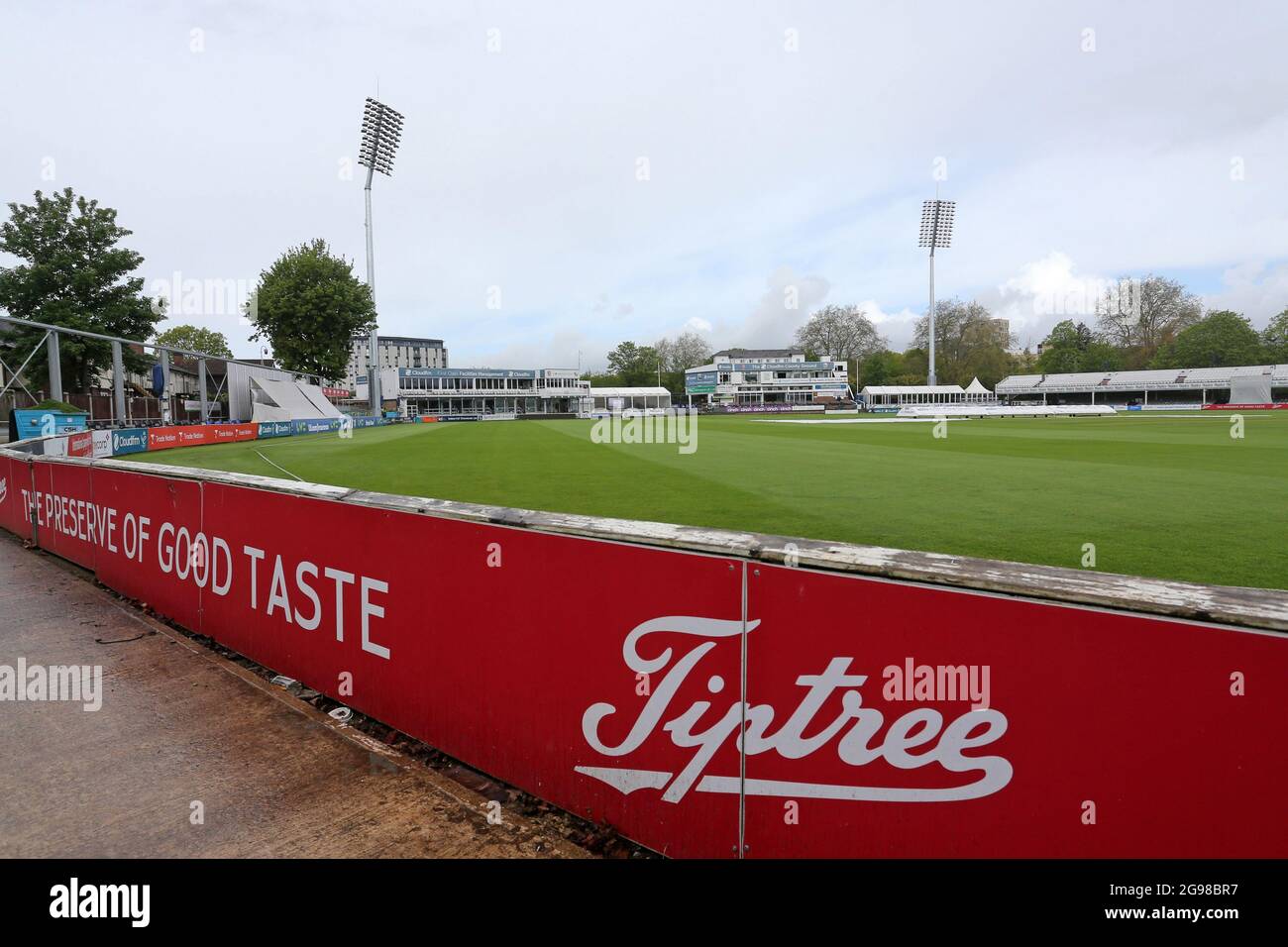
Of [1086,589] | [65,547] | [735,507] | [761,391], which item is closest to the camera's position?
[1086,589]

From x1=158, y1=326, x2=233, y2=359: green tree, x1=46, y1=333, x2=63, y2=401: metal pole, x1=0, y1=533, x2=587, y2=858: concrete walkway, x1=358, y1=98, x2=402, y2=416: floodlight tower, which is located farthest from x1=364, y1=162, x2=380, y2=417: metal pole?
x1=0, y1=533, x2=587, y2=858: concrete walkway

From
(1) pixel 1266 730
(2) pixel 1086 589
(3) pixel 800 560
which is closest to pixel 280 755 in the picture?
(3) pixel 800 560

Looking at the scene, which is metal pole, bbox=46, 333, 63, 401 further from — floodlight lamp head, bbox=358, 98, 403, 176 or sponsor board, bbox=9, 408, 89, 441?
floodlight lamp head, bbox=358, 98, 403, 176

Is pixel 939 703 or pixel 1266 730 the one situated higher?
pixel 1266 730

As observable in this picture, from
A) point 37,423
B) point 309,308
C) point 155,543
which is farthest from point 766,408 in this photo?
point 155,543

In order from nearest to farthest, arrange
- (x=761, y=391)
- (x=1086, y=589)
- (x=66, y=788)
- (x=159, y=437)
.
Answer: (x=1086, y=589), (x=66, y=788), (x=159, y=437), (x=761, y=391)

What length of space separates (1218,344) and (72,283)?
113774mm

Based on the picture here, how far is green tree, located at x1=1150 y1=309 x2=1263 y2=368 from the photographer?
83875 millimetres

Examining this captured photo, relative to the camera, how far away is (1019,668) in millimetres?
1826

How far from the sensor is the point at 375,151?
5850 cm

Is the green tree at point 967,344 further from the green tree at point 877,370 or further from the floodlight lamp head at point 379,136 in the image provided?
the floodlight lamp head at point 379,136

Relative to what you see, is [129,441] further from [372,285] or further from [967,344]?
[967,344]
